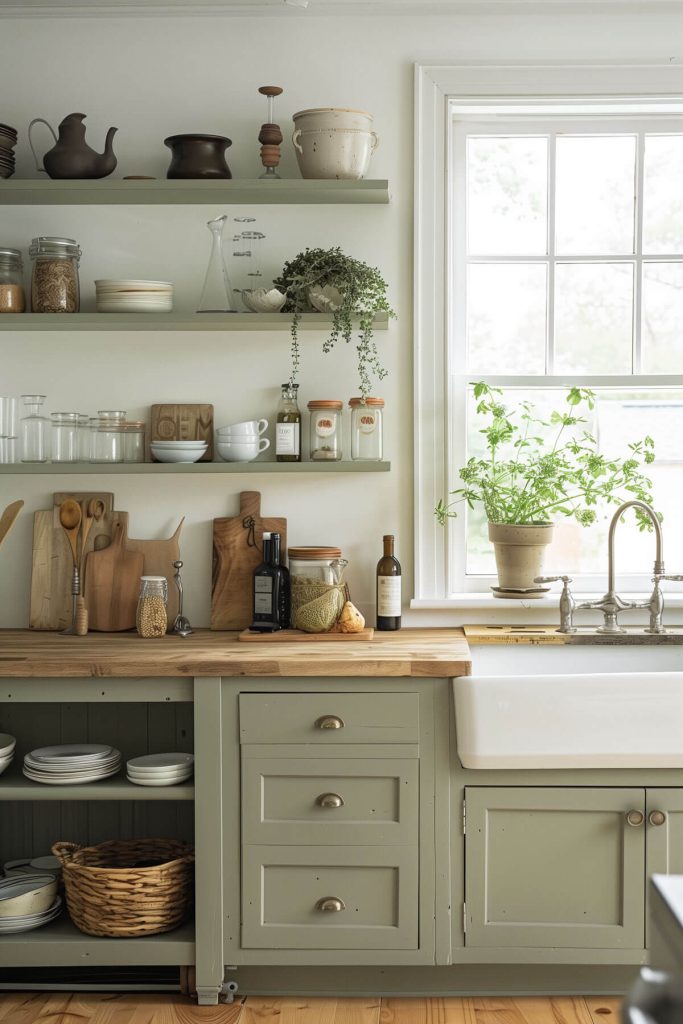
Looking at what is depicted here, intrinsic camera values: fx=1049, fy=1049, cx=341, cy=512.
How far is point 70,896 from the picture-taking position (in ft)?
9.27

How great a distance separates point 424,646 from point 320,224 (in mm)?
→ 1361

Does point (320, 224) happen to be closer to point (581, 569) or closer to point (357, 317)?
point (357, 317)

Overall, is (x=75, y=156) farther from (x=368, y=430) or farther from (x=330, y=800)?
(x=330, y=800)

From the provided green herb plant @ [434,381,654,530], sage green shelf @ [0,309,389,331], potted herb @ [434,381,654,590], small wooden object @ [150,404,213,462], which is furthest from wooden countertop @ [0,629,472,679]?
sage green shelf @ [0,309,389,331]

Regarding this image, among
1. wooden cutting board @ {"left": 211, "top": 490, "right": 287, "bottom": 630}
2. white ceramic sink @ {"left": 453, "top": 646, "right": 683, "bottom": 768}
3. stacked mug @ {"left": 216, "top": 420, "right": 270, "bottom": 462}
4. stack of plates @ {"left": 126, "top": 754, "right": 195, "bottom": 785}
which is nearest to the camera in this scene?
white ceramic sink @ {"left": 453, "top": 646, "right": 683, "bottom": 768}

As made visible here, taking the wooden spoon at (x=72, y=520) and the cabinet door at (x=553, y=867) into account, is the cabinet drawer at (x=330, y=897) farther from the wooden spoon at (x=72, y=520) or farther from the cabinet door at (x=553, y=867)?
the wooden spoon at (x=72, y=520)

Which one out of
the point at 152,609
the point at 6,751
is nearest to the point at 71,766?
the point at 6,751

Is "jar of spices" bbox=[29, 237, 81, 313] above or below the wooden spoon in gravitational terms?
above

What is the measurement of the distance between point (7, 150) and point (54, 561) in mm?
1261

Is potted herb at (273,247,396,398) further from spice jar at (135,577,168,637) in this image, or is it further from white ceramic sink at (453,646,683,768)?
white ceramic sink at (453,646,683,768)

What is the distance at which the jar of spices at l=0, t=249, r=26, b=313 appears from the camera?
3164 millimetres

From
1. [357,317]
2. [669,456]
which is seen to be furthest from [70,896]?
[669,456]

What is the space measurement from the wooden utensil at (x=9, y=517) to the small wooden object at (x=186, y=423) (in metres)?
0.47

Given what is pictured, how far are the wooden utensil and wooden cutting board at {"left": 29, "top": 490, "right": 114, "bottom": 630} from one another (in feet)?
0.34
